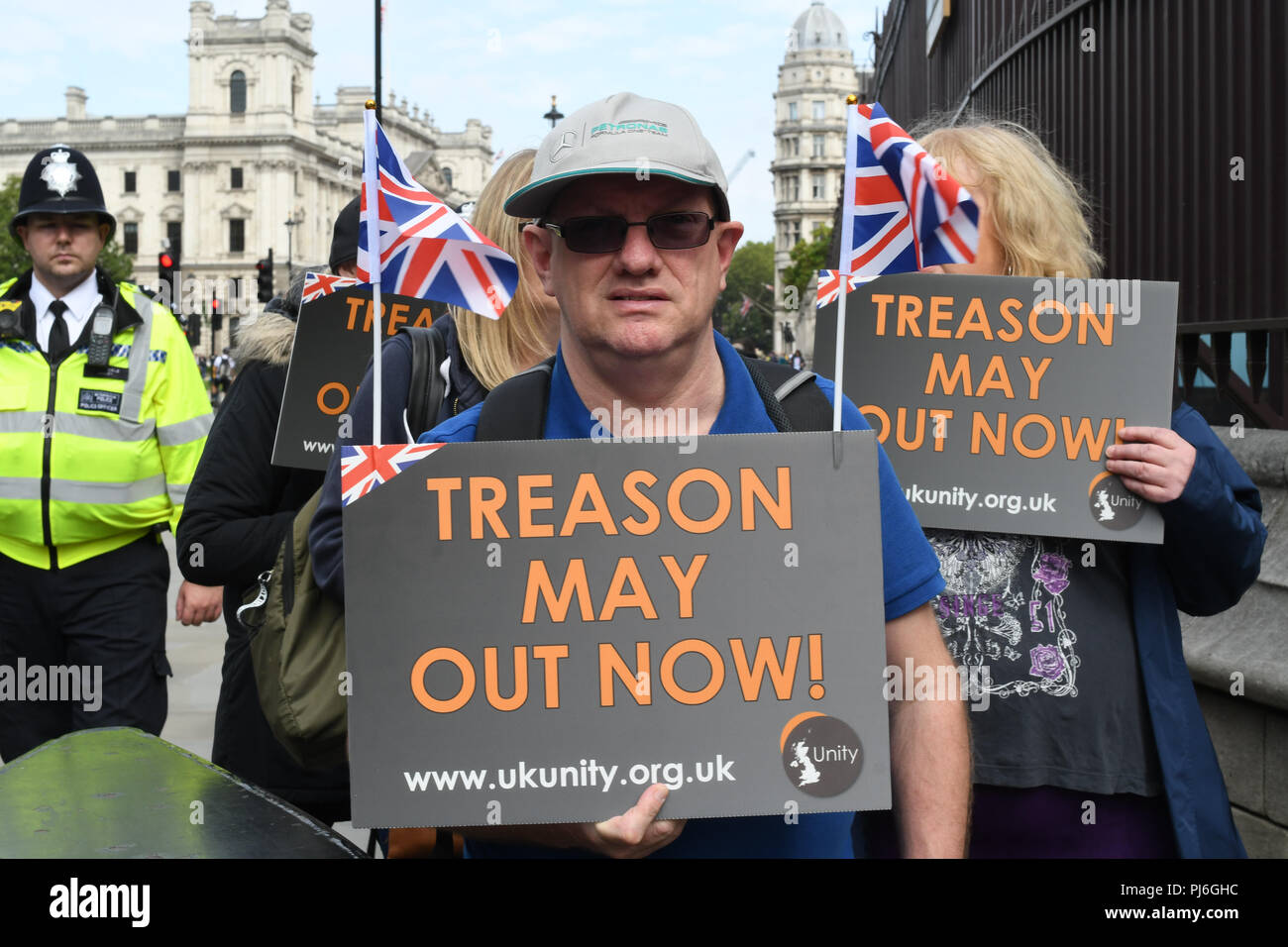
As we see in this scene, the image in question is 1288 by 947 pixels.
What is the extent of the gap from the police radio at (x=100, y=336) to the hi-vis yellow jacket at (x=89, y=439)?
0.07 feet

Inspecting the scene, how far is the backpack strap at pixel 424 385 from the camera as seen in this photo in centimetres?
279

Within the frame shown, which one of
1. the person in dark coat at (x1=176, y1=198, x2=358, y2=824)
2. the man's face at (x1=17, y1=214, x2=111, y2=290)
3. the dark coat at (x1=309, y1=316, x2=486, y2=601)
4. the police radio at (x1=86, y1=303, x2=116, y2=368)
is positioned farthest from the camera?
the man's face at (x1=17, y1=214, x2=111, y2=290)

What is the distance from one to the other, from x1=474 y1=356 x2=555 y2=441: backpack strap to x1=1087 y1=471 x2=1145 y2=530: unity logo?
102 cm

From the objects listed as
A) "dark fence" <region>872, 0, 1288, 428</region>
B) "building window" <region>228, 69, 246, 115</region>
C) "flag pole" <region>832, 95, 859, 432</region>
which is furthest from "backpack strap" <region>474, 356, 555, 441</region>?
"building window" <region>228, 69, 246, 115</region>

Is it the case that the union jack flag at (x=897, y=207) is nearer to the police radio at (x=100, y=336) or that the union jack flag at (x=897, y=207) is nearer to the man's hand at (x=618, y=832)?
the man's hand at (x=618, y=832)

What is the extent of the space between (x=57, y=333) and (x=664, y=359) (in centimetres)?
336

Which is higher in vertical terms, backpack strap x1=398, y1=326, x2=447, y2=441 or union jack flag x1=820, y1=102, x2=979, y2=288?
union jack flag x1=820, y1=102, x2=979, y2=288

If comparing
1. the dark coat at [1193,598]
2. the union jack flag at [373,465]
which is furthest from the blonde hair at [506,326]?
the dark coat at [1193,598]

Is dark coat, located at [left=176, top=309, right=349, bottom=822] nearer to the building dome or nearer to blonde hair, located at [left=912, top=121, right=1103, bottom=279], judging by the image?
blonde hair, located at [left=912, top=121, right=1103, bottom=279]

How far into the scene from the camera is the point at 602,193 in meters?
1.88

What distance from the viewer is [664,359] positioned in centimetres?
190

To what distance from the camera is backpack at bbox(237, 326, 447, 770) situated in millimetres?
2475

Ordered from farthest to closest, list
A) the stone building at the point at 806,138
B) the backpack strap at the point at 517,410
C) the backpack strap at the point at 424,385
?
the stone building at the point at 806,138 → the backpack strap at the point at 424,385 → the backpack strap at the point at 517,410

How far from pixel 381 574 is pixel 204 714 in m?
5.27
